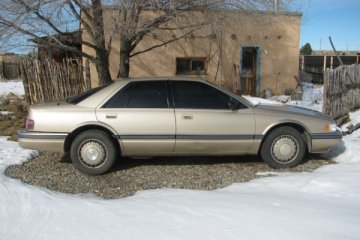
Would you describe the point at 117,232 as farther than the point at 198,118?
No

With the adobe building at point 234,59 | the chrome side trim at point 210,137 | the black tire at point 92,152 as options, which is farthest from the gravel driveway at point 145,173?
the adobe building at point 234,59

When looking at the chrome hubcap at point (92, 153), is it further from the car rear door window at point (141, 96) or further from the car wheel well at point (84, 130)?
the car rear door window at point (141, 96)

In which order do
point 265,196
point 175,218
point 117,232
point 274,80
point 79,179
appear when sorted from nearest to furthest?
point 117,232
point 175,218
point 265,196
point 79,179
point 274,80

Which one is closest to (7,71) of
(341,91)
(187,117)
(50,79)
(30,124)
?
(50,79)

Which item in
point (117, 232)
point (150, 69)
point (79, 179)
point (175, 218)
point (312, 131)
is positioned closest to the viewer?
point (117, 232)

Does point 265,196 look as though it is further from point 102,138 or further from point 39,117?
point 39,117

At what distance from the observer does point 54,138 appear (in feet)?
20.8

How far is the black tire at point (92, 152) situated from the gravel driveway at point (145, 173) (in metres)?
0.14

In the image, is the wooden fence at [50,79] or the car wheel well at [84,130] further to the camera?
the wooden fence at [50,79]

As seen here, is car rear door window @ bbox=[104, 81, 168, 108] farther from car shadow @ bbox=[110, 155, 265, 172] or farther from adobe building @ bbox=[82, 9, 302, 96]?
adobe building @ bbox=[82, 9, 302, 96]

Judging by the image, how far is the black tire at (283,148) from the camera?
6699 mm

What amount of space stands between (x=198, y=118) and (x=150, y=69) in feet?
31.5

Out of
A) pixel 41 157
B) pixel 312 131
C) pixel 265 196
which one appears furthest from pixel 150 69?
pixel 265 196

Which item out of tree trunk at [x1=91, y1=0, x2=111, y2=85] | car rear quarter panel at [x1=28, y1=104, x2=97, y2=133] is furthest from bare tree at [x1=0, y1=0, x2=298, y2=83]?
car rear quarter panel at [x1=28, y1=104, x2=97, y2=133]
